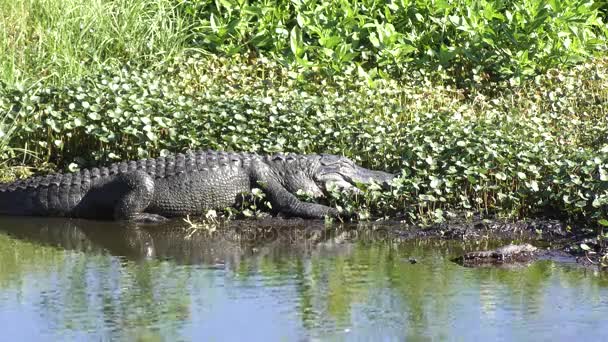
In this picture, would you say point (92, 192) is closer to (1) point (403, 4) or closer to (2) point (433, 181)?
(2) point (433, 181)

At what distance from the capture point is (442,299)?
6.04 m

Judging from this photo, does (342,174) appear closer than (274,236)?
No

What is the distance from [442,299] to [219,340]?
4.24 ft

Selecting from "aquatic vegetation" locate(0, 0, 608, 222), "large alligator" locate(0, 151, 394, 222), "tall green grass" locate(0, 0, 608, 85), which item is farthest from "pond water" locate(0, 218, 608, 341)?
"tall green grass" locate(0, 0, 608, 85)

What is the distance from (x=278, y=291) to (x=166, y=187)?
256cm

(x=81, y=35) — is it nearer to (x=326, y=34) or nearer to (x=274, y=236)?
(x=326, y=34)

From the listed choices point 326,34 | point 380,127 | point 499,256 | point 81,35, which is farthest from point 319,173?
point 81,35

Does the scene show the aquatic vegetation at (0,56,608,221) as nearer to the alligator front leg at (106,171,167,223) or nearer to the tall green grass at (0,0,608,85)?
the tall green grass at (0,0,608,85)

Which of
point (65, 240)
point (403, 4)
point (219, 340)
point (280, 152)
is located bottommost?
point (219, 340)

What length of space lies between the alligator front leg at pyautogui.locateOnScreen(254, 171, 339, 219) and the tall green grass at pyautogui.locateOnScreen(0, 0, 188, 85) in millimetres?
2340

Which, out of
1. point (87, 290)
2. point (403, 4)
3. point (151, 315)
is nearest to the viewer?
point (151, 315)

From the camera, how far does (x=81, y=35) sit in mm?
10656

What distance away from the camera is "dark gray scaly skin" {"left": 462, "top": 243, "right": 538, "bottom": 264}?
6953 millimetres

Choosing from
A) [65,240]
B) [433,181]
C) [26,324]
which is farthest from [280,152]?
[26,324]
